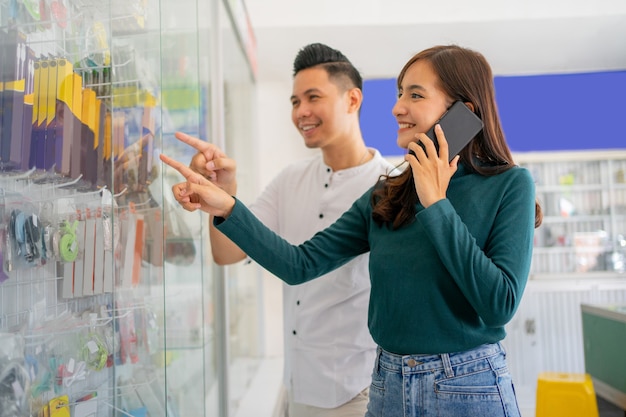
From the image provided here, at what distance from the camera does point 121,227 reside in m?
1.46

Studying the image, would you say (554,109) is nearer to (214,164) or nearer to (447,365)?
(214,164)

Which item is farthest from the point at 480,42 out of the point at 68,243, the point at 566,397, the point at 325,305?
the point at 68,243

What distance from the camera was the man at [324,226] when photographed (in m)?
1.86

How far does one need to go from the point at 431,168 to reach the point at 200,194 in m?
0.48

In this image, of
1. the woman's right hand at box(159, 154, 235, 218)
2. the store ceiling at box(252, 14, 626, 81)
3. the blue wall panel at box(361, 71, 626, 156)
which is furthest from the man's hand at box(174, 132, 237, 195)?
the blue wall panel at box(361, 71, 626, 156)

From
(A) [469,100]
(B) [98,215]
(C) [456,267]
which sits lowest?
(C) [456,267]

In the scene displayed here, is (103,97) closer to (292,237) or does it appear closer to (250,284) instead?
(292,237)

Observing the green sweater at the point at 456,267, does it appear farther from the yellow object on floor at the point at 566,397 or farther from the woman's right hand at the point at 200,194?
the yellow object on floor at the point at 566,397

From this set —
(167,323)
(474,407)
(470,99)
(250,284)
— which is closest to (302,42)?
(250,284)

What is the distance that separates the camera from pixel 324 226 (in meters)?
1.98

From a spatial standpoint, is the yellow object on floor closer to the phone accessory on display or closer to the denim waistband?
Answer: the denim waistband

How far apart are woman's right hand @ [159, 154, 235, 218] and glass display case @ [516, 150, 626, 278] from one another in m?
5.04

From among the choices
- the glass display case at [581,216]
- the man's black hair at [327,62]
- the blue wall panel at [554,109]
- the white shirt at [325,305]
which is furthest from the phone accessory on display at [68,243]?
the glass display case at [581,216]

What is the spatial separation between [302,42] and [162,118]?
2.98 metres
